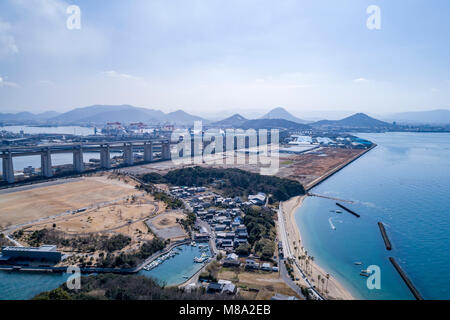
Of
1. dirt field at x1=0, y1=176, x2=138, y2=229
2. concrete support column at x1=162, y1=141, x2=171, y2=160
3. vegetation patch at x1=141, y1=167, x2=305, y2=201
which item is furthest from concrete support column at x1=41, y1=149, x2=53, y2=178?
concrete support column at x1=162, y1=141, x2=171, y2=160

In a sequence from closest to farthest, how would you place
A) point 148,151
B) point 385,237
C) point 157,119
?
point 385,237 → point 148,151 → point 157,119

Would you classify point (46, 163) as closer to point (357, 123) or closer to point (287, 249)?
point (287, 249)

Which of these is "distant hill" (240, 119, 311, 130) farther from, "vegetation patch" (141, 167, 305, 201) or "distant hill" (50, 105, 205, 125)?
"vegetation patch" (141, 167, 305, 201)

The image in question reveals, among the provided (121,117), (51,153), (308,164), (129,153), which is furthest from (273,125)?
(51,153)

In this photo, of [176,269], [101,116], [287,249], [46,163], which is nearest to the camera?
[176,269]

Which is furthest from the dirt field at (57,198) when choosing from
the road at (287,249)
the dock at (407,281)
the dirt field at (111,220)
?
the dock at (407,281)

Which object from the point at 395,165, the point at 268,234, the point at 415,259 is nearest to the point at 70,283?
the point at 268,234

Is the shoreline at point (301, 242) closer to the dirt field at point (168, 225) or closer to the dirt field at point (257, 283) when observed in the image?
the dirt field at point (257, 283)
